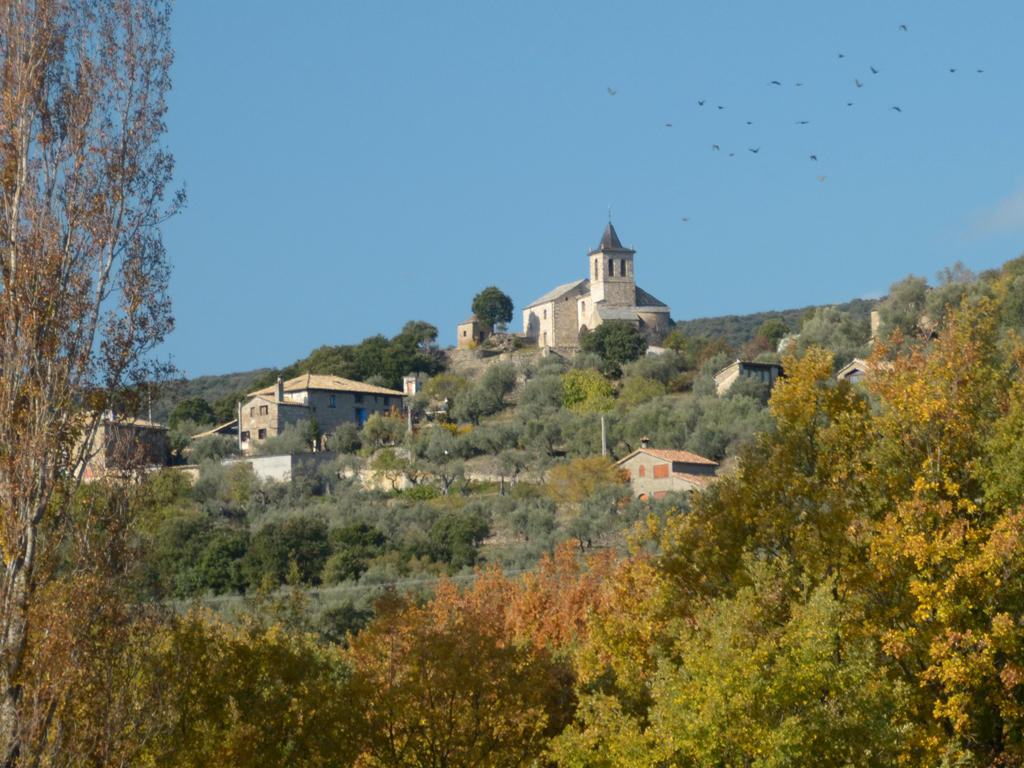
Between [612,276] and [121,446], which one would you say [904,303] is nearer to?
[612,276]

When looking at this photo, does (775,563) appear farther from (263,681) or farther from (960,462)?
(263,681)

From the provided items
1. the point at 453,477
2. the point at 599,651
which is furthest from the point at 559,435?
the point at 599,651

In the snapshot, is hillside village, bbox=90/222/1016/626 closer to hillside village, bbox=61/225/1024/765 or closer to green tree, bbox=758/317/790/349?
green tree, bbox=758/317/790/349

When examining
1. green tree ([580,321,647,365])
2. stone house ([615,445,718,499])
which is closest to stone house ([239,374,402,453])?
green tree ([580,321,647,365])

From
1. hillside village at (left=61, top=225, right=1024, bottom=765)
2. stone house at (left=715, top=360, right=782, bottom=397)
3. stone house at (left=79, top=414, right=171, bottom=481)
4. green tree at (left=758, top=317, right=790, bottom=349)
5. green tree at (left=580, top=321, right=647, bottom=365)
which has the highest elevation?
green tree at (left=758, top=317, right=790, bottom=349)

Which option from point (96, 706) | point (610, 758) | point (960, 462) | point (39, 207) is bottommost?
point (610, 758)

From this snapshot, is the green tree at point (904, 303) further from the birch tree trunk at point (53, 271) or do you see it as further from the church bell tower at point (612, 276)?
the birch tree trunk at point (53, 271)

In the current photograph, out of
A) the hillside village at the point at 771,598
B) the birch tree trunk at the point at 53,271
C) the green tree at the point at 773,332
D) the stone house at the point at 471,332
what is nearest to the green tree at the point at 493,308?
the stone house at the point at 471,332

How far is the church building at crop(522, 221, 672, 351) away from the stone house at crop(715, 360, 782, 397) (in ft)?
60.3

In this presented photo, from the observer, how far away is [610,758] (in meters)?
22.0

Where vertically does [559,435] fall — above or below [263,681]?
above

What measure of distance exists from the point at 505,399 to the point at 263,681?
76457 millimetres

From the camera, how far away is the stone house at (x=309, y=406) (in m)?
91.9

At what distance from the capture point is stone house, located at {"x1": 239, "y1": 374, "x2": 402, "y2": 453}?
9194 centimetres
